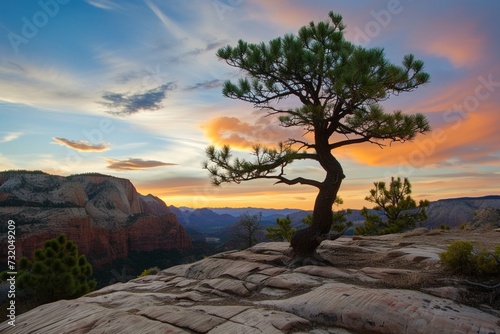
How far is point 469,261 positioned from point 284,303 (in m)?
4.93

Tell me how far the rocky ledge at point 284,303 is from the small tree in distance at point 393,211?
17514 mm

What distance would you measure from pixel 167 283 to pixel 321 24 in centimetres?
1048

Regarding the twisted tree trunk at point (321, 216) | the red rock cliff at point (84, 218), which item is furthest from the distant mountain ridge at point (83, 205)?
the twisted tree trunk at point (321, 216)

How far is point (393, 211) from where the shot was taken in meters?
29.3

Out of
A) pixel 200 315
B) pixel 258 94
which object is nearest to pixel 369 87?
pixel 258 94

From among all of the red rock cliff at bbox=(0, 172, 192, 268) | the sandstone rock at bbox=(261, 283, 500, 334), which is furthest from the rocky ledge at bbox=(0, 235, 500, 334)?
the red rock cliff at bbox=(0, 172, 192, 268)

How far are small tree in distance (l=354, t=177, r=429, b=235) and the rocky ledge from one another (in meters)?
17.5

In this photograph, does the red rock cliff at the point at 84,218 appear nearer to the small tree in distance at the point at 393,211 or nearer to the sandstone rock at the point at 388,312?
the small tree in distance at the point at 393,211

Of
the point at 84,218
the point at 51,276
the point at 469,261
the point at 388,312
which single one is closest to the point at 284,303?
the point at 388,312

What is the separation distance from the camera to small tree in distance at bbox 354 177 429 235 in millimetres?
28891

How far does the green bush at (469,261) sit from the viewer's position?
8.40 metres

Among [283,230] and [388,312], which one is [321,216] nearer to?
[388,312]

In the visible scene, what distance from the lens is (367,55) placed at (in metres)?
9.59

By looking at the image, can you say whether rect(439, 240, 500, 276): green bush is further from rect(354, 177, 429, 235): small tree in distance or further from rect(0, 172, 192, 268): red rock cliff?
rect(0, 172, 192, 268): red rock cliff
